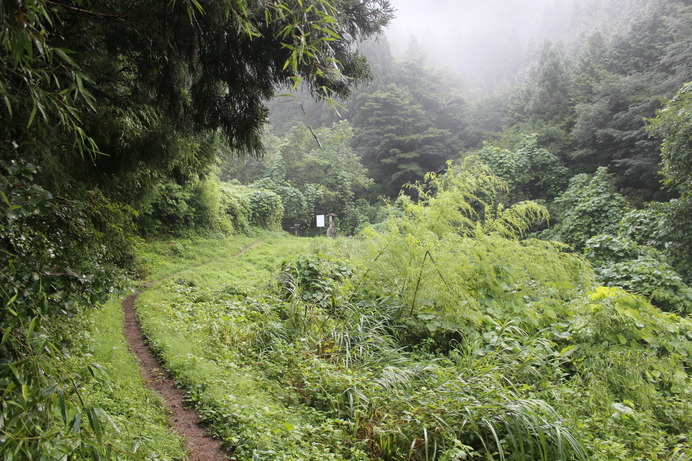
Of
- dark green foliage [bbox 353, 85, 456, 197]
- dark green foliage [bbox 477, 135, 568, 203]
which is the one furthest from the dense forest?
dark green foliage [bbox 353, 85, 456, 197]

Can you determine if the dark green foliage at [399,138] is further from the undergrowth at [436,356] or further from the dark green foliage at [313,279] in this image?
the undergrowth at [436,356]

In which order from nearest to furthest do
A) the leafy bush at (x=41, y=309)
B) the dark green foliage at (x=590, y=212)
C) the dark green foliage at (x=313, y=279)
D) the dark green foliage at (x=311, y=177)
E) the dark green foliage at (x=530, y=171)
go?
1. the leafy bush at (x=41, y=309)
2. the dark green foliage at (x=313, y=279)
3. the dark green foliage at (x=590, y=212)
4. the dark green foliage at (x=530, y=171)
5. the dark green foliage at (x=311, y=177)

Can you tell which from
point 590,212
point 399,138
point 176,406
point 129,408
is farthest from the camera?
point 399,138

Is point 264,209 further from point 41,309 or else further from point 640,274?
point 41,309

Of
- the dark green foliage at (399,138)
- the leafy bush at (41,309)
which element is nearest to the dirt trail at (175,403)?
the leafy bush at (41,309)

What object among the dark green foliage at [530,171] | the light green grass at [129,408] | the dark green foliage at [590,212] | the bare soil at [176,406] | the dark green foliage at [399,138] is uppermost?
the dark green foliage at [399,138]

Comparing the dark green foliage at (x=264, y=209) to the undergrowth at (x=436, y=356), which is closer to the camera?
the undergrowth at (x=436, y=356)

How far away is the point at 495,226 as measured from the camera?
5855 mm

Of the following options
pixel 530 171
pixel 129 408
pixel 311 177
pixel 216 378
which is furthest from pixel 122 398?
pixel 311 177

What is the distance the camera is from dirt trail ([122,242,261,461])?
2779 mm

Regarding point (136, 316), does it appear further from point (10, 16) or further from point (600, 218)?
point (600, 218)

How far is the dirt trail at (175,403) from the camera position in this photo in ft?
9.12

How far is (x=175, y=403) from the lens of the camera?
3480 millimetres

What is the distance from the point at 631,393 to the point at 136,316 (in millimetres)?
6637
